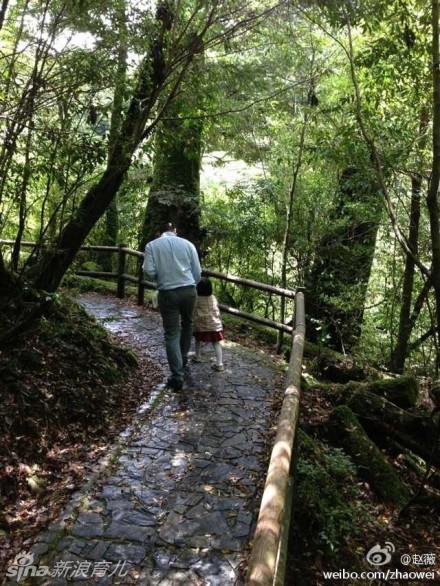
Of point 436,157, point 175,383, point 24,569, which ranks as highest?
point 436,157

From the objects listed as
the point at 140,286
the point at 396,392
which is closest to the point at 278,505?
the point at 396,392

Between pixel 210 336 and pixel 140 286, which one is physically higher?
pixel 140 286

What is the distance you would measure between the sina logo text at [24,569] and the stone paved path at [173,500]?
4 cm

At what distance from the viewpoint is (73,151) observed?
528cm

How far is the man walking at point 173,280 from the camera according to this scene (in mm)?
6102

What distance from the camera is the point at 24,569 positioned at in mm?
3221

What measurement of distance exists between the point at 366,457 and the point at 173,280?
3070 millimetres

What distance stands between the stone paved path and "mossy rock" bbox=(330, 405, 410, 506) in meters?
0.89

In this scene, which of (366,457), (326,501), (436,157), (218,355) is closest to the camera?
(326,501)

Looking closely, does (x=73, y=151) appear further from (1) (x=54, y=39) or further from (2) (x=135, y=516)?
(2) (x=135, y=516)

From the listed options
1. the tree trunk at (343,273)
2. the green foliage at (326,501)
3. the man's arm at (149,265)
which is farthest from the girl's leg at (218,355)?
the tree trunk at (343,273)

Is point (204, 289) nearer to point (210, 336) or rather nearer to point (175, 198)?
point (210, 336)

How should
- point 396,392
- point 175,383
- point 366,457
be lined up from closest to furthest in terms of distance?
point 366,457 → point 175,383 → point 396,392

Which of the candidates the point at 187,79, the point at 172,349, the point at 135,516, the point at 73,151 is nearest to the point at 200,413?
the point at 172,349
